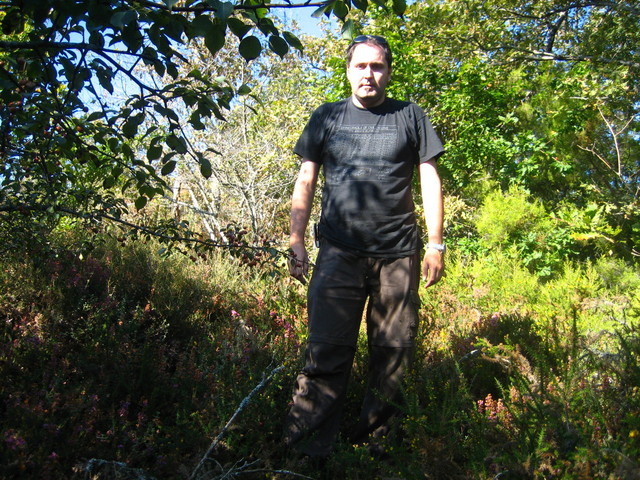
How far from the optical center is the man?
2.77 metres

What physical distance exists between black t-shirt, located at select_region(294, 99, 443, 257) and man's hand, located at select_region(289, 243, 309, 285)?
155mm

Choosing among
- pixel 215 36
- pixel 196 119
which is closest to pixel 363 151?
pixel 196 119

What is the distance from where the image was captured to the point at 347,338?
2787mm

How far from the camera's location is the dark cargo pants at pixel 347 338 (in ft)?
9.04

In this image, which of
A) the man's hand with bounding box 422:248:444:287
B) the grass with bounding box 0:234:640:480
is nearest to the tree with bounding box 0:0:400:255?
the grass with bounding box 0:234:640:480

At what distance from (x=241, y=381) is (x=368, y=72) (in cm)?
189

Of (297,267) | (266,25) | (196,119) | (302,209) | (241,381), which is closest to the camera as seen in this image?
(266,25)

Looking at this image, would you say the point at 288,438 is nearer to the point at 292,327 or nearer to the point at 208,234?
the point at 292,327

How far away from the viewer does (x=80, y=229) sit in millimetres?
4848

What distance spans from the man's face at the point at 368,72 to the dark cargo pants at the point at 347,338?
0.81 m

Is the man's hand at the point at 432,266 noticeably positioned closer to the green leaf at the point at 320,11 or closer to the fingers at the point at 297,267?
the fingers at the point at 297,267

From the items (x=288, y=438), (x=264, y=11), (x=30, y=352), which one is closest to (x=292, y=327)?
(x=288, y=438)

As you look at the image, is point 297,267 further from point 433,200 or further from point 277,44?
point 277,44

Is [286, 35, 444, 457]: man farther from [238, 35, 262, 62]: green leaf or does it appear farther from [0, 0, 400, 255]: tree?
[238, 35, 262, 62]: green leaf
